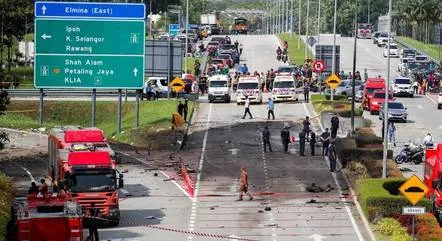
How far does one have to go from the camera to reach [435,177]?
133ft

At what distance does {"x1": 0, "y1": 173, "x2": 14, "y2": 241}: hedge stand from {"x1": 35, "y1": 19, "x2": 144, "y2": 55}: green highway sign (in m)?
17.2

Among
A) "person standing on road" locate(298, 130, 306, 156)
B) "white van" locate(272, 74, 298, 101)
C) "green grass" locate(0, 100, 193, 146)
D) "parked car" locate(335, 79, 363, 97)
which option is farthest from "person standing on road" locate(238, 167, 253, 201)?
"parked car" locate(335, 79, 363, 97)

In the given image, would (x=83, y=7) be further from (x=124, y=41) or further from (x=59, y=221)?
(x=59, y=221)

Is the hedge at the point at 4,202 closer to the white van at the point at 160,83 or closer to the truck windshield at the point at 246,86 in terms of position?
the truck windshield at the point at 246,86

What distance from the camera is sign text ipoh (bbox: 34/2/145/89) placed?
60.1 meters

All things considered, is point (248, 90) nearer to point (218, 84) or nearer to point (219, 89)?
point (219, 89)

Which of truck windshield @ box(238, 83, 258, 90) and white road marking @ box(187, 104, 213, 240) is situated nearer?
white road marking @ box(187, 104, 213, 240)

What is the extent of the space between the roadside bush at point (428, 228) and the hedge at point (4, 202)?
491 inches

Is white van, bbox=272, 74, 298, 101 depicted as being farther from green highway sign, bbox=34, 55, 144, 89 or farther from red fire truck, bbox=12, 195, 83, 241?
red fire truck, bbox=12, 195, 83, 241

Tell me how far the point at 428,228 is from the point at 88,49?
28.7 metres

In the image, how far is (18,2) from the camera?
91.2 metres

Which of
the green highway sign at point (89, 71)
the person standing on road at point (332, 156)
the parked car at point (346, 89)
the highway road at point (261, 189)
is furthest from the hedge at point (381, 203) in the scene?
the parked car at point (346, 89)

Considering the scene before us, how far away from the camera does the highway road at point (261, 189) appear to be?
39.5 m

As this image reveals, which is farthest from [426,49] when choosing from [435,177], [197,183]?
[435,177]
